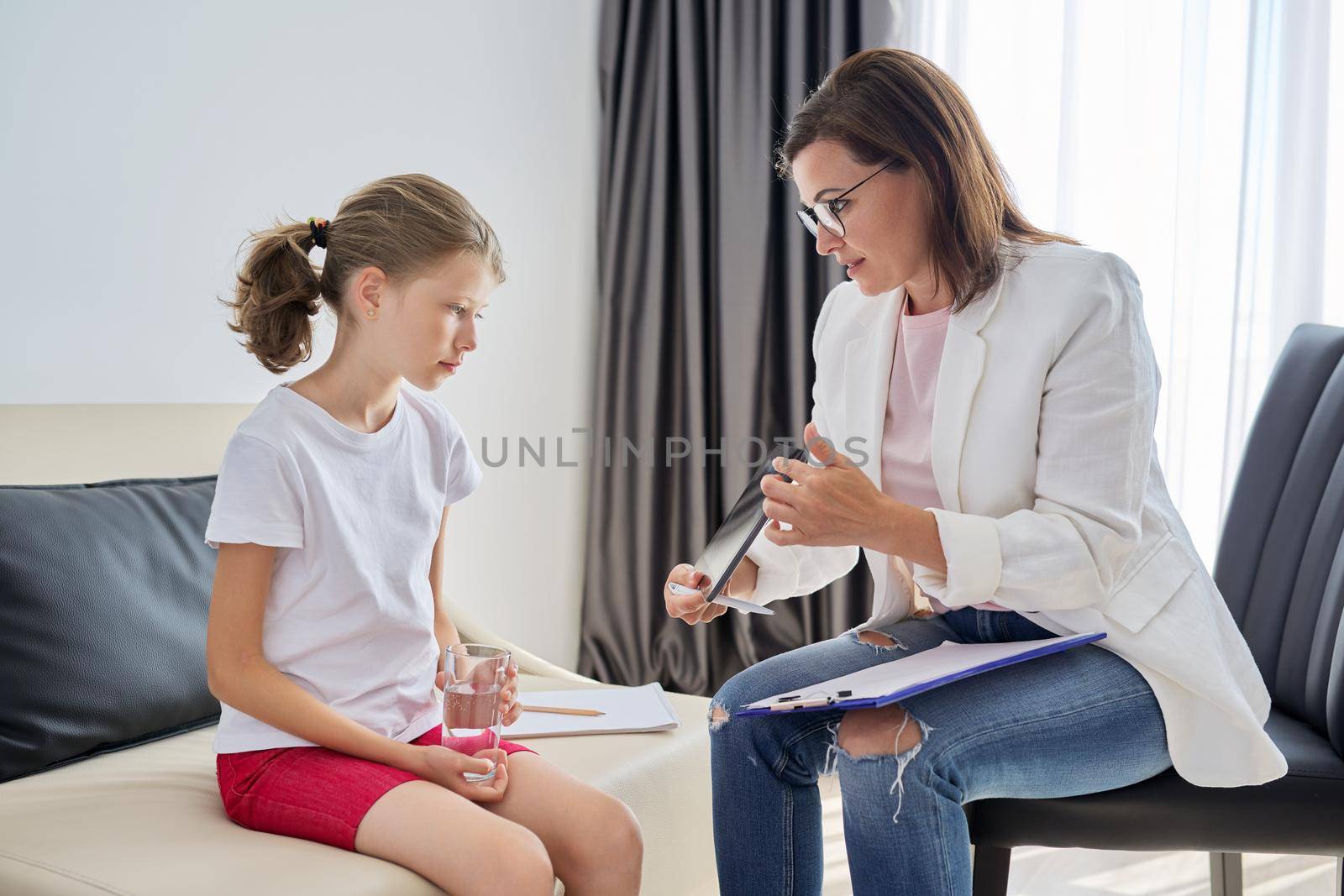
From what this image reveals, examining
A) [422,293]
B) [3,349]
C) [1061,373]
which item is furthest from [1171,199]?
[3,349]

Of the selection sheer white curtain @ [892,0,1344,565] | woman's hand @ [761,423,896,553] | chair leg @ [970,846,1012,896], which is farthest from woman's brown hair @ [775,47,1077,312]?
sheer white curtain @ [892,0,1344,565]

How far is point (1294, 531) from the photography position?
146cm

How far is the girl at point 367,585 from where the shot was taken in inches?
42.8

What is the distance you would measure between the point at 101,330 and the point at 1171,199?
2199 millimetres

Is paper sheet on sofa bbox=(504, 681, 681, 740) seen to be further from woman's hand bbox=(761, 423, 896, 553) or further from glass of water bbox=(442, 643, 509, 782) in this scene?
woman's hand bbox=(761, 423, 896, 553)

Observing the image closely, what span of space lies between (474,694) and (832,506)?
415 mm

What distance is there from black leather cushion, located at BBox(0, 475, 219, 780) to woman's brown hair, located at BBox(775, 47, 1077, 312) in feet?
3.40

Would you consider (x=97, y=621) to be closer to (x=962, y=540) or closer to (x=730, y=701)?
(x=730, y=701)

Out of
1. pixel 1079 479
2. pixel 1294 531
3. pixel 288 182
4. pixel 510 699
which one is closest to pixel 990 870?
pixel 1079 479

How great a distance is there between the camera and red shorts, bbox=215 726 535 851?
1.08 metres

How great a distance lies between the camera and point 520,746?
1.29 meters

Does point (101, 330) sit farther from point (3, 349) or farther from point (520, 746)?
point (520, 746)

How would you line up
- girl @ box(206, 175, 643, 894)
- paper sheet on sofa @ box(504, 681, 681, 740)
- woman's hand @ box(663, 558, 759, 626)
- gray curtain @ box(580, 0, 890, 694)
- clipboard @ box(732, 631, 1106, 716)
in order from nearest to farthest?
1. clipboard @ box(732, 631, 1106, 716)
2. girl @ box(206, 175, 643, 894)
3. woman's hand @ box(663, 558, 759, 626)
4. paper sheet on sofa @ box(504, 681, 681, 740)
5. gray curtain @ box(580, 0, 890, 694)

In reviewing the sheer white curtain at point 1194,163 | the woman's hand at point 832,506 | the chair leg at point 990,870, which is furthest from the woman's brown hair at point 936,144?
the sheer white curtain at point 1194,163
